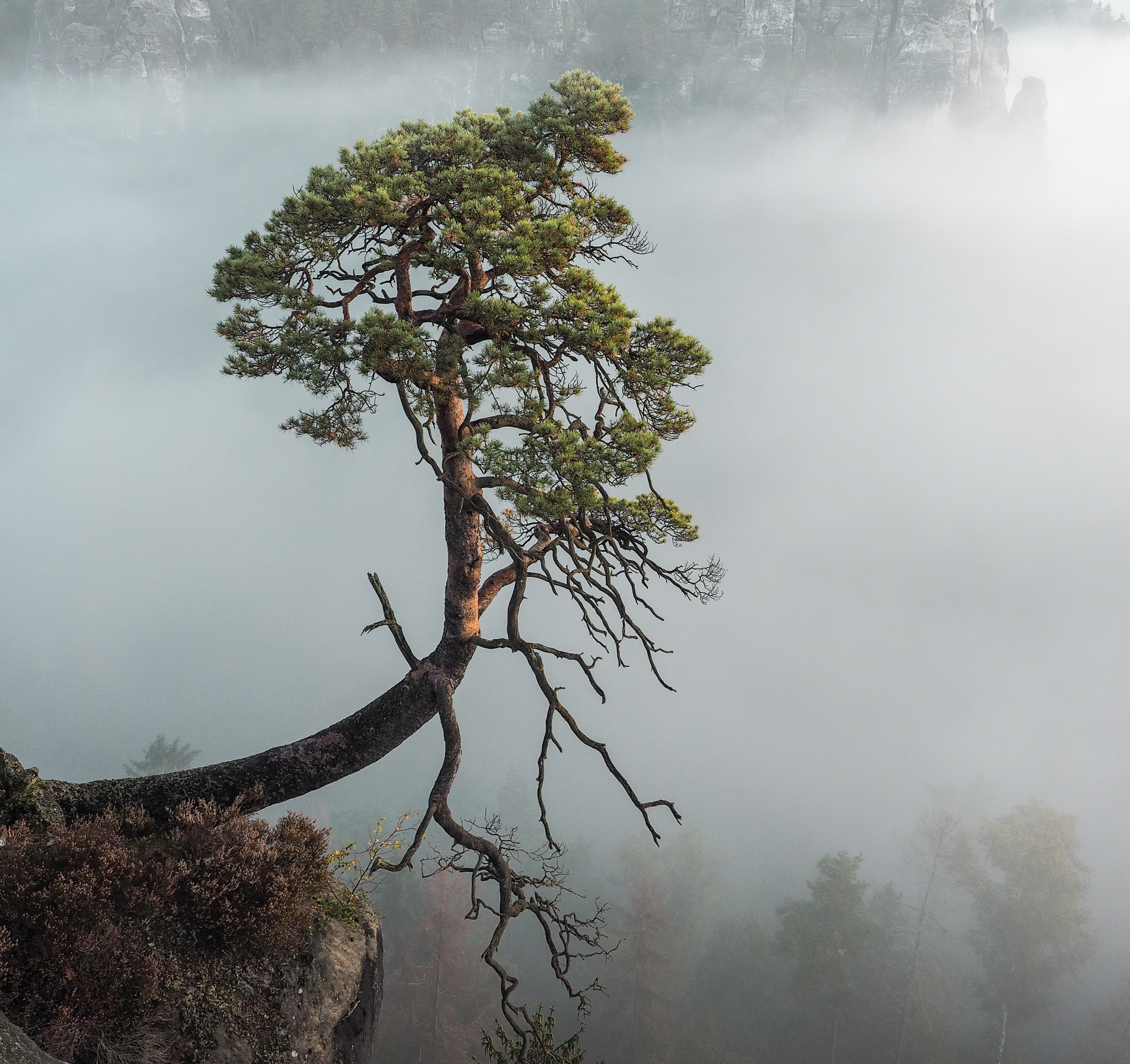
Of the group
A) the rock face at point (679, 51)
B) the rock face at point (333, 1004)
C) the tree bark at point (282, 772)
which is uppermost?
the rock face at point (679, 51)

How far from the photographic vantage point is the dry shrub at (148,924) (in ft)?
16.8

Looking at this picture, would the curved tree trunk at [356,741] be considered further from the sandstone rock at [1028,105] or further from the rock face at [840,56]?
the sandstone rock at [1028,105]

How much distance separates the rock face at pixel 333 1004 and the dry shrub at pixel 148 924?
7.6 inches

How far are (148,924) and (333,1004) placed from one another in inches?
77.6

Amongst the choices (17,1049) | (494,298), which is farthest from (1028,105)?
(17,1049)

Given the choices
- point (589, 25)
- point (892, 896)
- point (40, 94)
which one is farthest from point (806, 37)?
point (892, 896)

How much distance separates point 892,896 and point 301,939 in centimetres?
5315

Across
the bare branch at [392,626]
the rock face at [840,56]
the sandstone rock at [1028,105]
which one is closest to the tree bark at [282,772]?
the bare branch at [392,626]

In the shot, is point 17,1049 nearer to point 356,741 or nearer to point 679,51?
point 356,741

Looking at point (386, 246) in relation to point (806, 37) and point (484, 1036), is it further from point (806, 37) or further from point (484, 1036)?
point (806, 37)

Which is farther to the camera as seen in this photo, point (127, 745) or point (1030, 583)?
point (1030, 583)

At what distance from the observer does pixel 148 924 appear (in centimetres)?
595

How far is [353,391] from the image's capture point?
7945mm

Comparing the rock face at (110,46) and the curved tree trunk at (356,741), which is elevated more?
the rock face at (110,46)
